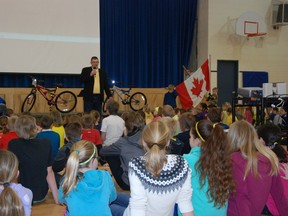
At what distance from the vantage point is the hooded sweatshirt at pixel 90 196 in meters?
2.06

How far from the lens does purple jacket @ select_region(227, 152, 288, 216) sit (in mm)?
2141

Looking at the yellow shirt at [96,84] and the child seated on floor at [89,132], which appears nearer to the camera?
the child seated on floor at [89,132]

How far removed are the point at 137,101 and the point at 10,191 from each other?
800 cm

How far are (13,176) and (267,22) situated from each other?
11391 mm

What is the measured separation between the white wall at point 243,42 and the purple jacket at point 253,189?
9.23 meters

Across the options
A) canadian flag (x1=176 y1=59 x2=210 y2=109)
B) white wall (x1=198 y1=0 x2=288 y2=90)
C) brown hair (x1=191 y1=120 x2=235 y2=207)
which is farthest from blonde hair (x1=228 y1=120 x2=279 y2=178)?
white wall (x1=198 y1=0 x2=288 y2=90)

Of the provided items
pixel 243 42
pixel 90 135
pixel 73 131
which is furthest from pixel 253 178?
pixel 243 42

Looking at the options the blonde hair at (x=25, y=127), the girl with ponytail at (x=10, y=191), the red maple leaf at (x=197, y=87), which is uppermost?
the red maple leaf at (x=197, y=87)

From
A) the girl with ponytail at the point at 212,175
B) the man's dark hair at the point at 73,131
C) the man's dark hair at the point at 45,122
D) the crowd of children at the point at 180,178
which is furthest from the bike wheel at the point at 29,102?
the girl with ponytail at the point at 212,175

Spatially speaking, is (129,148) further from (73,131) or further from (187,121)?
(187,121)

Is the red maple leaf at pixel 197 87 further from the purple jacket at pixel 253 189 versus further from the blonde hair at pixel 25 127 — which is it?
the purple jacket at pixel 253 189

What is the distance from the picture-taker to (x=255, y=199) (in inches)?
85.0

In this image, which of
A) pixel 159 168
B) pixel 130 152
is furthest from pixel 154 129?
pixel 130 152

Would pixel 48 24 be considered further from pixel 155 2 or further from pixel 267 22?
pixel 267 22
